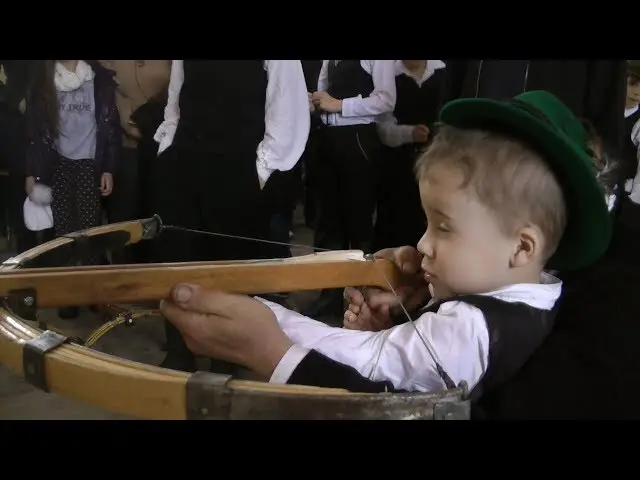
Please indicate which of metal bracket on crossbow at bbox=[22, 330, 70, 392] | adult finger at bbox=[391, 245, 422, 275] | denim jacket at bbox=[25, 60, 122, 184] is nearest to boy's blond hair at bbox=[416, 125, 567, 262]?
adult finger at bbox=[391, 245, 422, 275]

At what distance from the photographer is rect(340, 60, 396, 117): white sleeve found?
5.81ft

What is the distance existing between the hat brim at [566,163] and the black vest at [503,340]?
9cm

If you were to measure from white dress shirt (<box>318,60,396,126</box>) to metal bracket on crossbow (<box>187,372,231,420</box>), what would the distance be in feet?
4.48

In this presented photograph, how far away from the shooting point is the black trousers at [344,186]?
1.83 meters

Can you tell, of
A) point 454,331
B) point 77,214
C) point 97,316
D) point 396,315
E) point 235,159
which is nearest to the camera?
point 454,331

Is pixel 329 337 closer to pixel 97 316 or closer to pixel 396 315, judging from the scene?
pixel 396 315

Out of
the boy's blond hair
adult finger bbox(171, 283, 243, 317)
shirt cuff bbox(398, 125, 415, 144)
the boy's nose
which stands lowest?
adult finger bbox(171, 283, 243, 317)

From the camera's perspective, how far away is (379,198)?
1931 mm

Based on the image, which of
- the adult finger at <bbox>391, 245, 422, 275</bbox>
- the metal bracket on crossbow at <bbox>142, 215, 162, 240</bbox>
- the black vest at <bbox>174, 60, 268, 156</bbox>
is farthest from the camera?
the black vest at <bbox>174, 60, 268, 156</bbox>

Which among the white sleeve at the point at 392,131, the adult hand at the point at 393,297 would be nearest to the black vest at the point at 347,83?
the white sleeve at the point at 392,131

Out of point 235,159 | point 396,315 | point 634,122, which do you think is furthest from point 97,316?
point 634,122

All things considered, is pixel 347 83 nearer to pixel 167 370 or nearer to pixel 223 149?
pixel 223 149

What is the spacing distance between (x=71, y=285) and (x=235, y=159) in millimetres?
792

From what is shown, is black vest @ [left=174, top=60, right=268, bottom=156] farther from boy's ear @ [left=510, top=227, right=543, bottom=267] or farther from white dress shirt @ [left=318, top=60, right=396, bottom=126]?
boy's ear @ [left=510, top=227, right=543, bottom=267]
